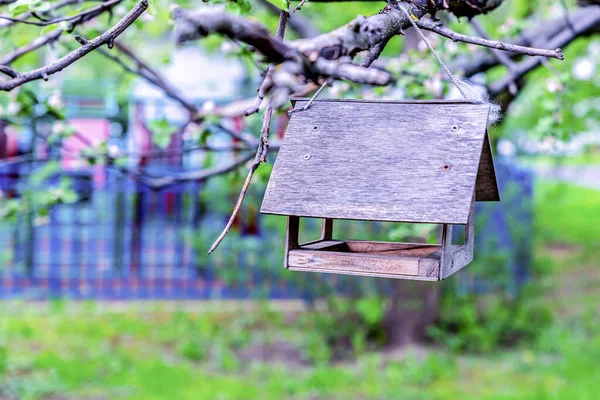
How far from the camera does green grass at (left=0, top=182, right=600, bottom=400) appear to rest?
561cm

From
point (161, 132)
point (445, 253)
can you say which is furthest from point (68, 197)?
point (445, 253)

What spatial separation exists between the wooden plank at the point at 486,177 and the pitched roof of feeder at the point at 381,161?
7 cm

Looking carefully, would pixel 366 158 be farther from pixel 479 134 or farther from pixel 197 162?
pixel 197 162

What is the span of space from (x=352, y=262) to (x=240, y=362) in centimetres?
455

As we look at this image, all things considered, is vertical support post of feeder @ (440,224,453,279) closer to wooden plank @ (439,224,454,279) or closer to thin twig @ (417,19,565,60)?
wooden plank @ (439,224,454,279)

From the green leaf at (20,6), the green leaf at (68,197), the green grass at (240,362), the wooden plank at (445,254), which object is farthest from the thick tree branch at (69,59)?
the green grass at (240,362)

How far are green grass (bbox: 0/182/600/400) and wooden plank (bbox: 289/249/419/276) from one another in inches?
136

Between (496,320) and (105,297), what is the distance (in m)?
4.34

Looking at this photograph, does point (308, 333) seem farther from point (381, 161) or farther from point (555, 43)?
point (381, 161)

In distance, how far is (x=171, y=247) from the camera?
869 cm

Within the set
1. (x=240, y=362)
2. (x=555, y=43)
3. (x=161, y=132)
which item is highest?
(x=555, y=43)

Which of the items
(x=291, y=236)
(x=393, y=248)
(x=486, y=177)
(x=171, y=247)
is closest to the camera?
(x=291, y=236)

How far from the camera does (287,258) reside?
2287mm

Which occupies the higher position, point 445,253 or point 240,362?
point 445,253
